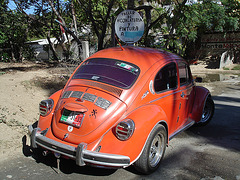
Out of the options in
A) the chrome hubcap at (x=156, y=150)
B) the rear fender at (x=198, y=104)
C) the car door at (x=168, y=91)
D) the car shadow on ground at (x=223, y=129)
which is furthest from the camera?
the rear fender at (x=198, y=104)

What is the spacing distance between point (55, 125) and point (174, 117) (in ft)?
6.65

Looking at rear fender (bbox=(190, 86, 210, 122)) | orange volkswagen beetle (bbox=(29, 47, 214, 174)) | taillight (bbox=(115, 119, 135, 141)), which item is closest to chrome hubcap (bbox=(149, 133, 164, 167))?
orange volkswagen beetle (bbox=(29, 47, 214, 174))

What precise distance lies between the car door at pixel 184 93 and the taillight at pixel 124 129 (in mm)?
1602

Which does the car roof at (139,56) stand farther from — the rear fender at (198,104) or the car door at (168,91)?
the rear fender at (198,104)

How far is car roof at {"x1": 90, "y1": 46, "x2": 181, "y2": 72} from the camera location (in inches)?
157

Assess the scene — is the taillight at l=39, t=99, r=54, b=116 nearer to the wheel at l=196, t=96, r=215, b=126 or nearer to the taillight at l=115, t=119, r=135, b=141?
the taillight at l=115, t=119, r=135, b=141

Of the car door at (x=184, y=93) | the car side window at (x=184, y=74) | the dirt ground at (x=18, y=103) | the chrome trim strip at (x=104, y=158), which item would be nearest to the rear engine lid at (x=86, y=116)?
the chrome trim strip at (x=104, y=158)

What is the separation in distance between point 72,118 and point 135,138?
0.94 metres

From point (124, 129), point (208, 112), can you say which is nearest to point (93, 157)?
point (124, 129)

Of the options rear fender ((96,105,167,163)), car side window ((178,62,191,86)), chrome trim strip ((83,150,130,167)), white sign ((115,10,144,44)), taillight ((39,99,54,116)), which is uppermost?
white sign ((115,10,144,44))

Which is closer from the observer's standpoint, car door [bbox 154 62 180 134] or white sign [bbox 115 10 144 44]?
car door [bbox 154 62 180 134]

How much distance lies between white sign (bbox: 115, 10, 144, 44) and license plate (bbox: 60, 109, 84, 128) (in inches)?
125

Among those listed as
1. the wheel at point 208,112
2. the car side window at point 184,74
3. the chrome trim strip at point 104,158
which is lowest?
the wheel at point 208,112

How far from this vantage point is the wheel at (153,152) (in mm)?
→ 3332
